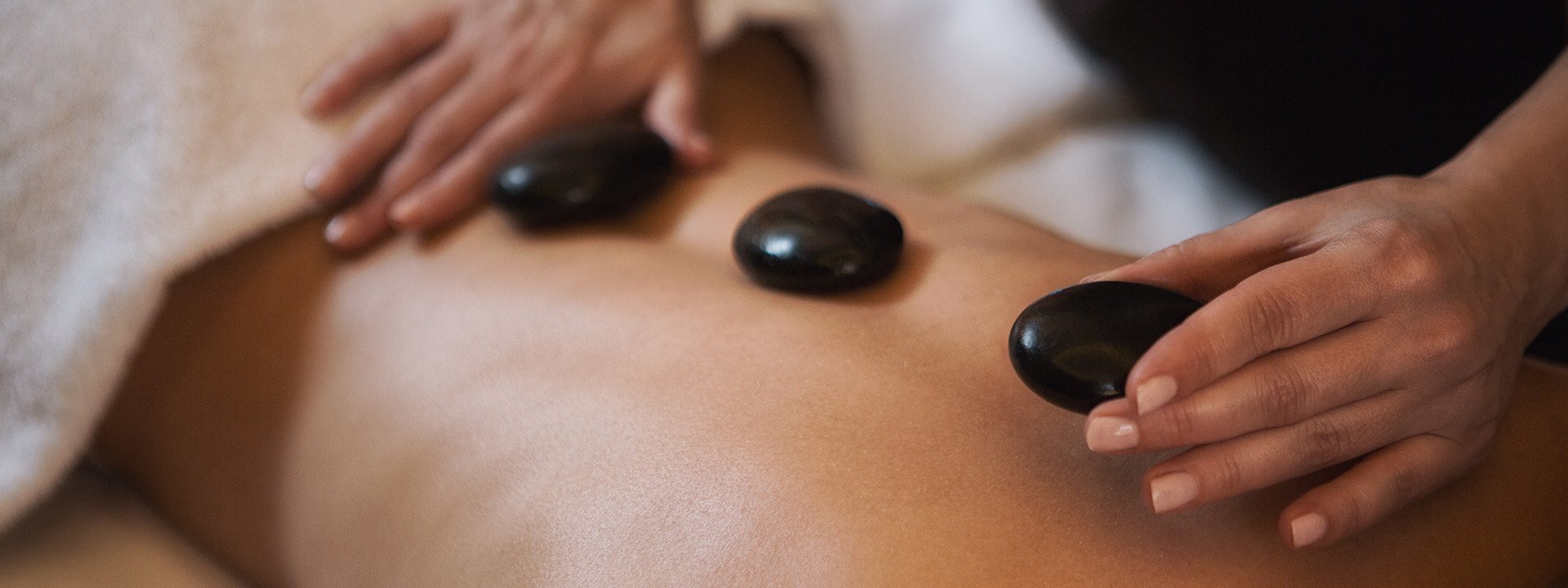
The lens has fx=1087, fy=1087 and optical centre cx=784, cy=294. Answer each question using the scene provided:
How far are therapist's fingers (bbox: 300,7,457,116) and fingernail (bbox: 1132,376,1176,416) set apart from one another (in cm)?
65

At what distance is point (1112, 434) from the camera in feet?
1.33

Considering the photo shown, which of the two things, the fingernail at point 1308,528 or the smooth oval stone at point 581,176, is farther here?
the smooth oval stone at point 581,176

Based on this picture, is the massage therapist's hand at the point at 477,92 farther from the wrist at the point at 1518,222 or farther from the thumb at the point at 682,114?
the wrist at the point at 1518,222

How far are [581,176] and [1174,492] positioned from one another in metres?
0.44

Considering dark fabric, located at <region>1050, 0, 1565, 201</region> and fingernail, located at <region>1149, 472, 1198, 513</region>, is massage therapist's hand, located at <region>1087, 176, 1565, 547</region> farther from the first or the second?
dark fabric, located at <region>1050, 0, 1565, 201</region>

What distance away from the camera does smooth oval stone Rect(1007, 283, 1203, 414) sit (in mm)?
420

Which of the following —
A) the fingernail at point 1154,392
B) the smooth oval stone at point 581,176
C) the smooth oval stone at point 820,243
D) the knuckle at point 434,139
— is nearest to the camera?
the fingernail at point 1154,392

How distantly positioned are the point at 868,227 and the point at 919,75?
48 centimetres

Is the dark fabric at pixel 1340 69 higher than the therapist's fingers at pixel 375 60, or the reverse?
the therapist's fingers at pixel 375 60

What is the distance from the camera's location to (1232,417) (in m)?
0.41

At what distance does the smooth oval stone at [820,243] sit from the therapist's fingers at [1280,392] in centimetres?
20

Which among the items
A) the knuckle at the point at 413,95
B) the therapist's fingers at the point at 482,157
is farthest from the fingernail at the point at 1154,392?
the knuckle at the point at 413,95

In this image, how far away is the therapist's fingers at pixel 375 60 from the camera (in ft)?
2.65

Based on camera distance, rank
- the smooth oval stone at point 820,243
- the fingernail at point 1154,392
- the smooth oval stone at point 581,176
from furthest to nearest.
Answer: the smooth oval stone at point 581,176
the smooth oval stone at point 820,243
the fingernail at point 1154,392
